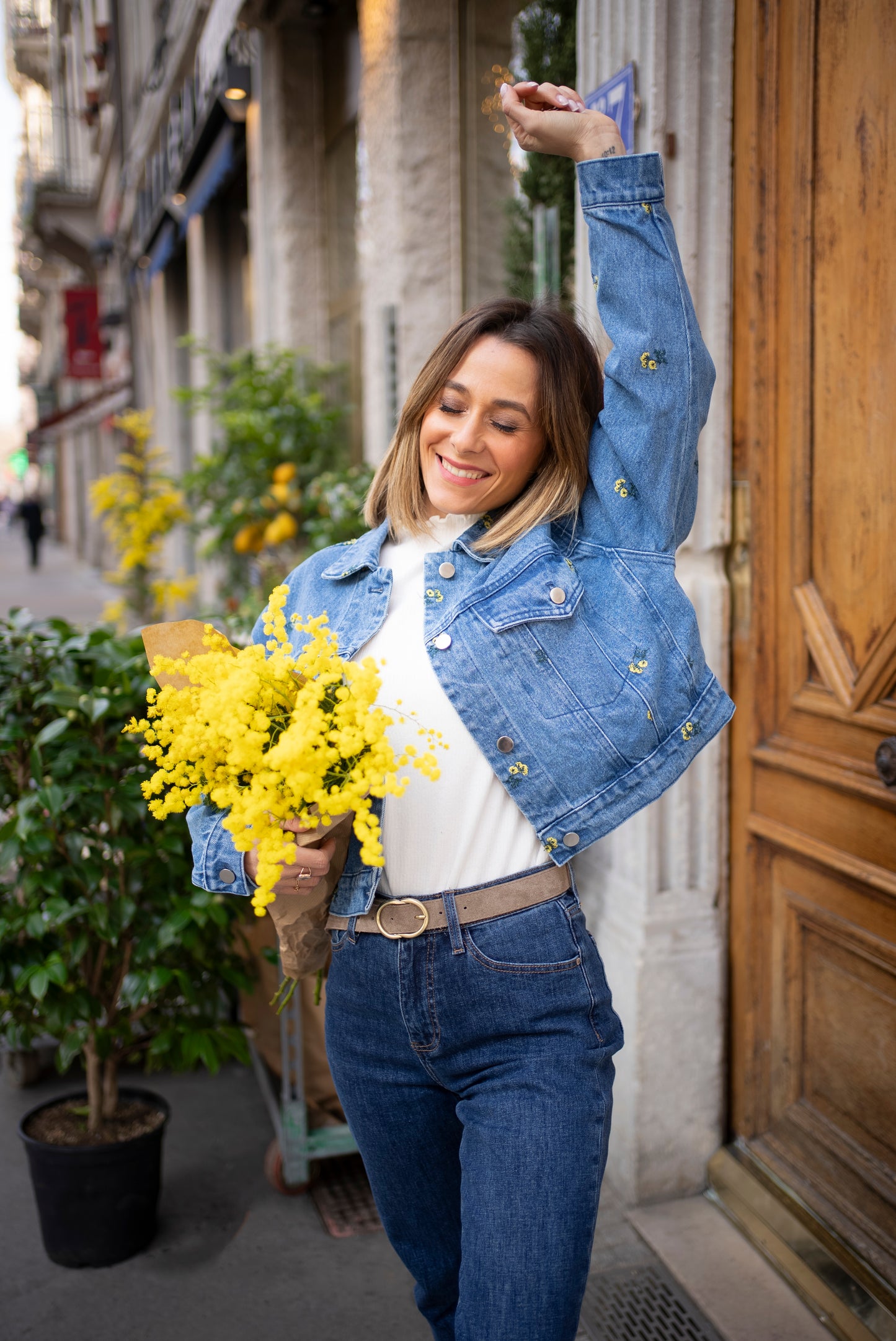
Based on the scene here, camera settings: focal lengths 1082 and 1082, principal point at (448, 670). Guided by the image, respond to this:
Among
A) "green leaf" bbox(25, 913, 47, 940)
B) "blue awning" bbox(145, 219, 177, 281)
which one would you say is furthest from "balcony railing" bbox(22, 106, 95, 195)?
"green leaf" bbox(25, 913, 47, 940)

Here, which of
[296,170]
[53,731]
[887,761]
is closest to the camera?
[887,761]

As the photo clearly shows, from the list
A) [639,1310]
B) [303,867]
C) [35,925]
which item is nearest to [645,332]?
[303,867]

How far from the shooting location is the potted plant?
8.22 feet

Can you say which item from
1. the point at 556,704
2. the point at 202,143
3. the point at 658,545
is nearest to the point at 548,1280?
the point at 556,704

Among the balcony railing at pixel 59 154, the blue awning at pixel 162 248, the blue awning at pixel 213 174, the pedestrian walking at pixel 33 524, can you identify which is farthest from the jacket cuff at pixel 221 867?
the pedestrian walking at pixel 33 524

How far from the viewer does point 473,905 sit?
1.52 meters

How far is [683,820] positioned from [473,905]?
4.11 feet

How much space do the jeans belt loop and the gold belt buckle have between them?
3 centimetres

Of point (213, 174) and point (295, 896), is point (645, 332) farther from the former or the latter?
point (213, 174)

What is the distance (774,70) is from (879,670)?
132 cm

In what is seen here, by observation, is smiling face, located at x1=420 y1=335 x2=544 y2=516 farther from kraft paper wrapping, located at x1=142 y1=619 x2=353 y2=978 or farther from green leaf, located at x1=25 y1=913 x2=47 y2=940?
green leaf, located at x1=25 y1=913 x2=47 y2=940

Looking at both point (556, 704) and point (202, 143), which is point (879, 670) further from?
point (202, 143)

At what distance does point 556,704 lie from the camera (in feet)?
4.98

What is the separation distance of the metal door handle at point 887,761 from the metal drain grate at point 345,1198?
5.22ft
